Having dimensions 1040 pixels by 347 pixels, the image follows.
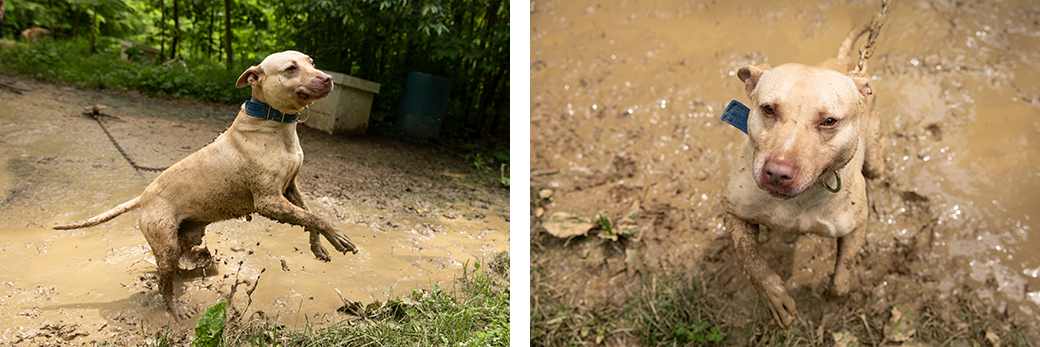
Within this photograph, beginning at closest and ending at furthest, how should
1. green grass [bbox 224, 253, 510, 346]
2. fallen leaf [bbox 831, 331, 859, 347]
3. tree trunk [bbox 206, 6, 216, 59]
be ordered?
green grass [bbox 224, 253, 510, 346]
fallen leaf [bbox 831, 331, 859, 347]
tree trunk [bbox 206, 6, 216, 59]

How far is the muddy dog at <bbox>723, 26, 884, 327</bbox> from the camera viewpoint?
160 cm

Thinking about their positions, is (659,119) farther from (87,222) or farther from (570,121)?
(87,222)

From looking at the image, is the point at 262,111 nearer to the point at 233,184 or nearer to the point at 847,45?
the point at 233,184

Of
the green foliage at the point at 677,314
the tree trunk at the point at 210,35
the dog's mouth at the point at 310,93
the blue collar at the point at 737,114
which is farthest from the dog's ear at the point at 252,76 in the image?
the tree trunk at the point at 210,35

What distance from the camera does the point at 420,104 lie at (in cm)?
632

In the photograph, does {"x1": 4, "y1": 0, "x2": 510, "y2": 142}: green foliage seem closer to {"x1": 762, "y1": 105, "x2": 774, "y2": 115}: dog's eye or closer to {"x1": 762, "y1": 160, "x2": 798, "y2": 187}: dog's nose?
{"x1": 762, "y1": 105, "x2": 774, "y2": 115}: dog's eye

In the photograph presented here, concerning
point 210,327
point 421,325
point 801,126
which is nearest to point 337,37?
point 421,325

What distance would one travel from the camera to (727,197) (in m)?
2.20

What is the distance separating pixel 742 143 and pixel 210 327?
251 cm

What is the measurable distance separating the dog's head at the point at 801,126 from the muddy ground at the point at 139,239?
189cm

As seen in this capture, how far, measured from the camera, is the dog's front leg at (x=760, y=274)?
2.10 m

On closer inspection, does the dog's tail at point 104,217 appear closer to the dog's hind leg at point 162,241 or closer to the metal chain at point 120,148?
the dog's hind leg at point 162,241

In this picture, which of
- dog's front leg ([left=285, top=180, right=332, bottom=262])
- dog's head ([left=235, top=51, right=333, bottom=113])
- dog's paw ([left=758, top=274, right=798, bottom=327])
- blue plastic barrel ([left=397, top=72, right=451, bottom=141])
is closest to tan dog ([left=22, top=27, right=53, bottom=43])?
blue plastic barrel ([left=397, top=72, right=451, bottom=141])

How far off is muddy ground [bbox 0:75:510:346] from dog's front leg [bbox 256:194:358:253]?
43 cm
